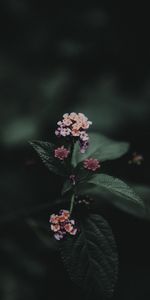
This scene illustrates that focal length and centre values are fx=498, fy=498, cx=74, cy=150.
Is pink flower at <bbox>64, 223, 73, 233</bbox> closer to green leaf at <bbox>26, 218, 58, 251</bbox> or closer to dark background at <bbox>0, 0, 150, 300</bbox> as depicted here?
green leaf at <bbox>26, 218, 58, 251</bbox>

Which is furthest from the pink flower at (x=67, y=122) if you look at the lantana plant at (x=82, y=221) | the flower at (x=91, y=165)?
the flower at (x=91, y=165)

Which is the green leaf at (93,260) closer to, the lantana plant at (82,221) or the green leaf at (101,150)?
the lantana plant at (82,221)

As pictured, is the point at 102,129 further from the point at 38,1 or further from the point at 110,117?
the point at 38,1

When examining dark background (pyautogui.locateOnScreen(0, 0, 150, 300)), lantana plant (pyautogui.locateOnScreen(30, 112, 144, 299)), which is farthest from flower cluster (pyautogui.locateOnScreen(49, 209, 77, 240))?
dark background (pyautogui.locateOnScreen(0, 0, 150, 300))

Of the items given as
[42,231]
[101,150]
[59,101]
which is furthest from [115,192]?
[59,101]

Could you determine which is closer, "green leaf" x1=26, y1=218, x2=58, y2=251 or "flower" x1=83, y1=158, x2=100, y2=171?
"flower" x1=83, y1=158, x2=100, y2=171

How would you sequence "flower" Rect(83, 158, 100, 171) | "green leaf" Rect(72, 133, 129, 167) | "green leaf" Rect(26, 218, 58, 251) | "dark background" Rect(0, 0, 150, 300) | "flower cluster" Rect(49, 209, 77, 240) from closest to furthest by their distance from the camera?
"flower cluster" Rect(49, 209, 77, 240), "flower" Rect(83, 158, 100, 171), "green leaf" Rect(72, 133, 129, 167), "green leaf" Rect(26, 218, 58, 251), "dark background" Rect(0, 0, 150, 300)
